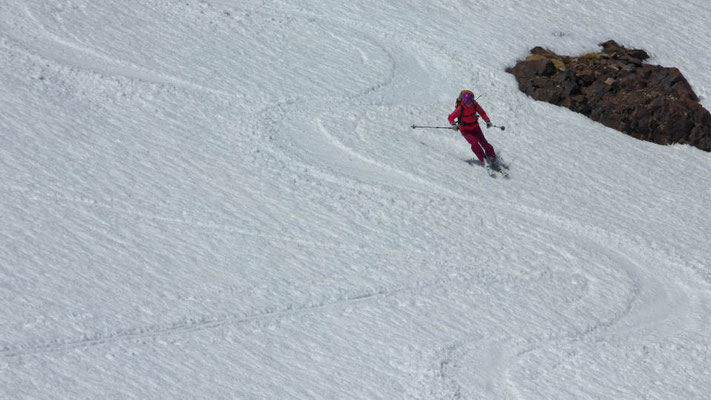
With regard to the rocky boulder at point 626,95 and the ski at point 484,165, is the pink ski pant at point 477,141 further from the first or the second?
the rocky boulder at point 626,95

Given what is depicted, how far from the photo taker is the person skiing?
17688 millimetres

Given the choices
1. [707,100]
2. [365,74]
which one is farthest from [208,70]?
[707,100]

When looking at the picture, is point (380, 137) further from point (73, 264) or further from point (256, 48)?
point (73, 264)

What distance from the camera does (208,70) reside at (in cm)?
2023

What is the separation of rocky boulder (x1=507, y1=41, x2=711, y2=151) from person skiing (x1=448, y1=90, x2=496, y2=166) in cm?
474

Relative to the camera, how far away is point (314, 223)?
48.7 ft

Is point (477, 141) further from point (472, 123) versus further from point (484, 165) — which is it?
point (484, 165)

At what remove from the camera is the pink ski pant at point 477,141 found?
17.9m

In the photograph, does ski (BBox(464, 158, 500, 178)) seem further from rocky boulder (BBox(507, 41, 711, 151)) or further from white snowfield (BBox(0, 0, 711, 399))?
rocky boulder (BBox(507, 41, 711, 151))

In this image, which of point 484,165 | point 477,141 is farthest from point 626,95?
point 477,141

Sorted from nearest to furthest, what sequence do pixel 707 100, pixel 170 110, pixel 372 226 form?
pixel 372 226, pixel 170 110, pixel 707 100

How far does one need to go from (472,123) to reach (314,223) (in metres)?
5.08

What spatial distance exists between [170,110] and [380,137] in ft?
16.3

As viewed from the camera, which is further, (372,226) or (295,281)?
(372,226)
